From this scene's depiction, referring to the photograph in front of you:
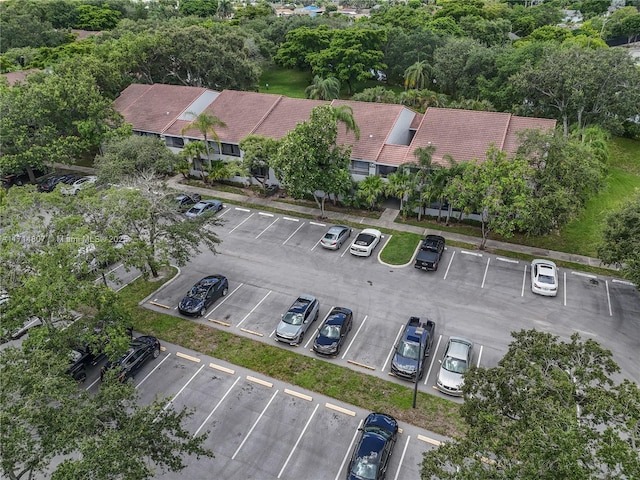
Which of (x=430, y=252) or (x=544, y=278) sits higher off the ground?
(x=544, y=278)

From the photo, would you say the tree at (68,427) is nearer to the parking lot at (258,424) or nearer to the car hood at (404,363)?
the parking lot at (258,424)

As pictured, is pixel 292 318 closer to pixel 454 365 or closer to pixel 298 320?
pixel 298 320

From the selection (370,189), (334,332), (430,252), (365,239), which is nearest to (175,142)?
(370,189)

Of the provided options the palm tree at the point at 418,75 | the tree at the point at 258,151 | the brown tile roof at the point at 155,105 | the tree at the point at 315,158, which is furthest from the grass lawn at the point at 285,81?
the tree at the point at 315,158

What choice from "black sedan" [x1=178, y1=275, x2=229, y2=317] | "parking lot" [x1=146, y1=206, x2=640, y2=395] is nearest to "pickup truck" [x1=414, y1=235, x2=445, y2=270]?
"parking lot" [x1=146, y1=206, x2=640, y2=395]

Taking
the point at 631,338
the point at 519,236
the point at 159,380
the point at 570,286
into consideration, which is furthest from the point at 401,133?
the point at 159,380
